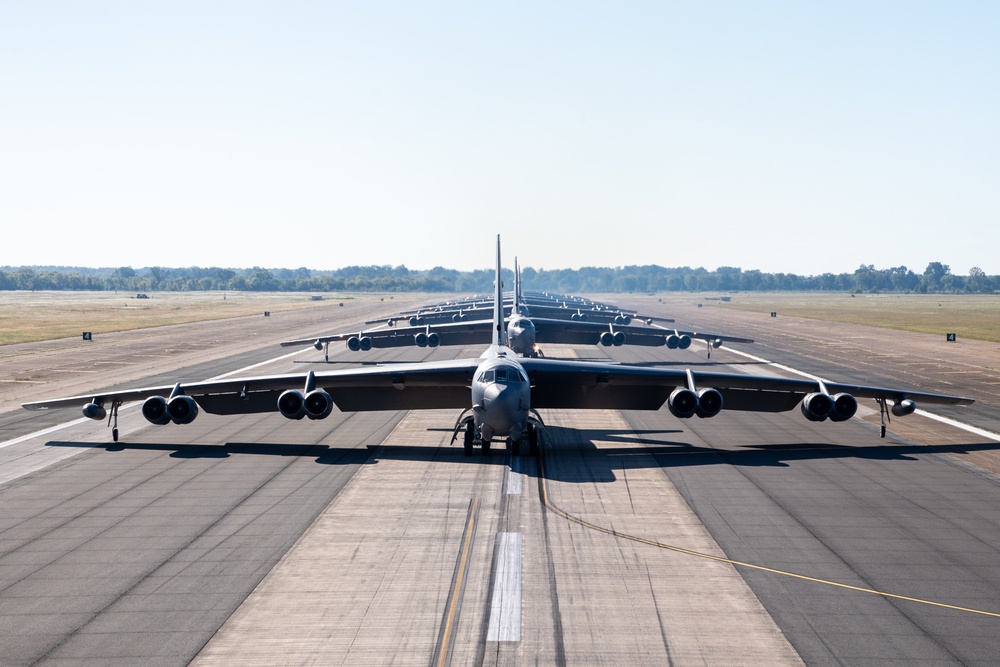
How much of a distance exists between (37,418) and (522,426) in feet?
85.2

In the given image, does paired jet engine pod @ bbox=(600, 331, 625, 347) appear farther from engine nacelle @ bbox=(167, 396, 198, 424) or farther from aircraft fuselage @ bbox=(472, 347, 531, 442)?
engine nacelle @ bbox=(167, 396, 198, 424)

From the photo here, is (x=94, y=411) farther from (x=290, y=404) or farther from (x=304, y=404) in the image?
(x=304, y=404)

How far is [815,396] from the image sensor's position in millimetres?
29641

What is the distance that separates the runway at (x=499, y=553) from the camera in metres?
13.8

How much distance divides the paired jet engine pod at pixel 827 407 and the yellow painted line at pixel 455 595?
1479 cm

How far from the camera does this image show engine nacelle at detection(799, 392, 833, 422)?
29453 millimetres

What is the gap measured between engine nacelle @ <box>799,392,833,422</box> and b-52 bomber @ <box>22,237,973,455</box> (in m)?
0.04

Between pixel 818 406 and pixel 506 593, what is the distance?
1826 cm

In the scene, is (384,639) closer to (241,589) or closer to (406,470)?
(241,589)

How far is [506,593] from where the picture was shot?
15.8 meters

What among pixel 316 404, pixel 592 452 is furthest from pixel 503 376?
pixel 316 404

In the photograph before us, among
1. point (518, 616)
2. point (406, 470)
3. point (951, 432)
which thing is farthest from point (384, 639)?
point (951, 432)

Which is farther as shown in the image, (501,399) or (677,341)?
(677,341)

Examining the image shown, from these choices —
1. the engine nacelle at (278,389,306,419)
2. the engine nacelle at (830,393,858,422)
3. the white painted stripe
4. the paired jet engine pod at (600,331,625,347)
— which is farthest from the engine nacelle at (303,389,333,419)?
the paired jet engine pod at (600,331,625,347)
